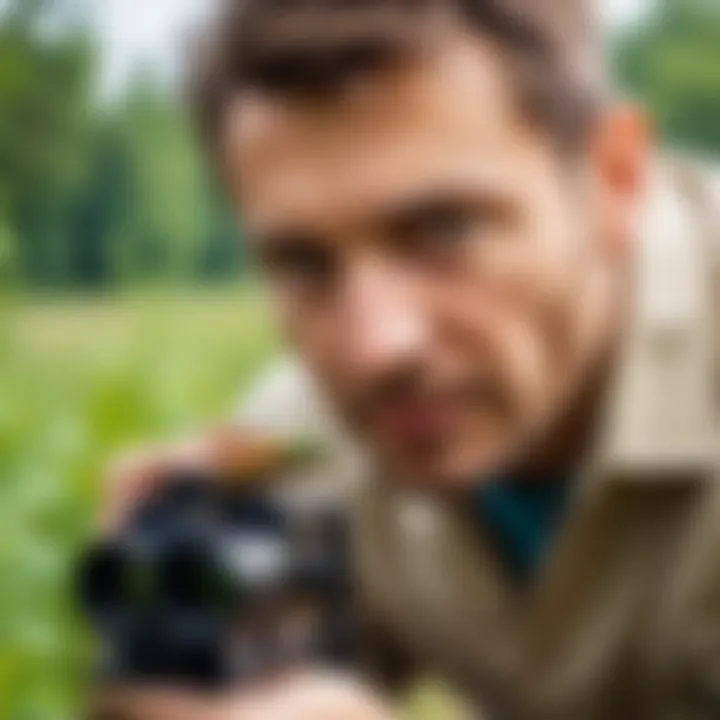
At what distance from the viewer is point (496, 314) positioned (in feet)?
1.87

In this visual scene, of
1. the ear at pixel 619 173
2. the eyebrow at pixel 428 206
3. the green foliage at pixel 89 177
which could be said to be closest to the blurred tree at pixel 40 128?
the green foliage at pixel 89 177

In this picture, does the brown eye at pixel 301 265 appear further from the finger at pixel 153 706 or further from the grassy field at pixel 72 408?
the finger at pixel 153 706

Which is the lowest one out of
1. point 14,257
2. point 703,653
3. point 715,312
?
point 703,653

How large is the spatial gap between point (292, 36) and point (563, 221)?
0.13 m

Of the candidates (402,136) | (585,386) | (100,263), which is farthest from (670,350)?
(100,263)

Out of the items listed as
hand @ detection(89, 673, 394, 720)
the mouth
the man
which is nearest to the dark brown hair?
the man

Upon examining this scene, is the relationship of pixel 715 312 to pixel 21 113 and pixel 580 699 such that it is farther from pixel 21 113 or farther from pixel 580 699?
pixel 21 113

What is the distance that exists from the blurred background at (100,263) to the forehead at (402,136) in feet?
0.15

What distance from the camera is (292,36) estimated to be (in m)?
0.56

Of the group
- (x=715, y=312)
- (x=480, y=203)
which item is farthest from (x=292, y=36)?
(x=715, y=312)

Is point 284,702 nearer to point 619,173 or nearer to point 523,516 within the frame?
point 523,516

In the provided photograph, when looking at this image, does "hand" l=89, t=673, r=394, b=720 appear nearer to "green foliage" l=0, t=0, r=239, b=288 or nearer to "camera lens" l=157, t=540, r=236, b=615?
"camera lens" l=157, t=540, r=236, b=615

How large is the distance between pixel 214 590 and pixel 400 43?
24 cm

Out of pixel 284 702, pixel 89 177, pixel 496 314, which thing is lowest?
pixel 284 702
